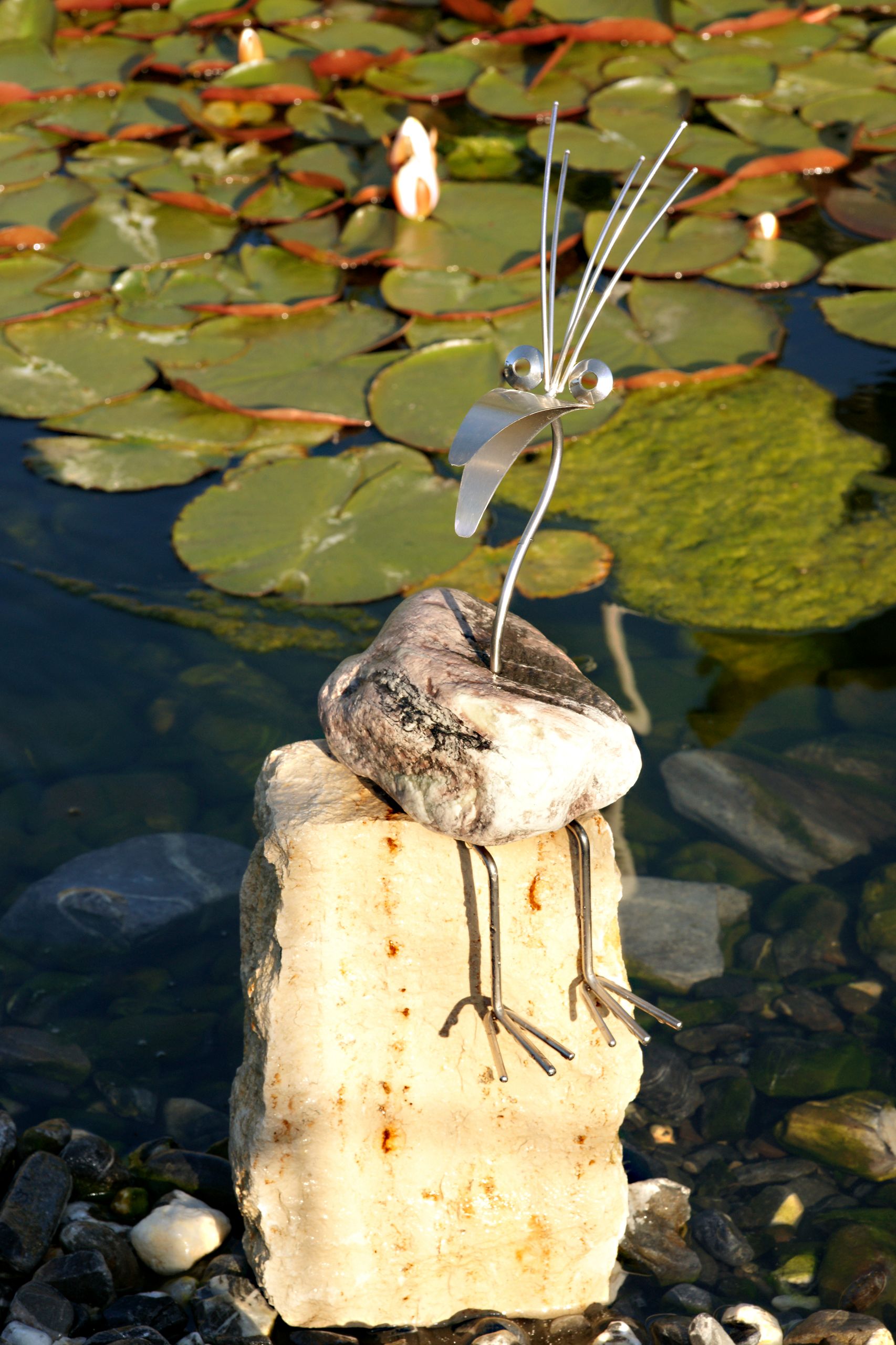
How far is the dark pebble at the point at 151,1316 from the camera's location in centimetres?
199

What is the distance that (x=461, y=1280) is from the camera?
77.9 inches

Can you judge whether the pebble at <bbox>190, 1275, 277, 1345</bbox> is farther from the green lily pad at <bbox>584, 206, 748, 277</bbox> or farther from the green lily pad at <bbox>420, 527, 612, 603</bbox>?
the green lily pad at <bbox>584, 206, 748, 277</bbox>

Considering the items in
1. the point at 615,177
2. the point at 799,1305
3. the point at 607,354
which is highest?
the point at 615,177

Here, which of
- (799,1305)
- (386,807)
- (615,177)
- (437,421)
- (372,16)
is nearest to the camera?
(386,807)

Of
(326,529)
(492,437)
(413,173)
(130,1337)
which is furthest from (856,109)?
(130,1337)

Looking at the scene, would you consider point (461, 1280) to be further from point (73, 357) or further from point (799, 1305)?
point (73, 357)

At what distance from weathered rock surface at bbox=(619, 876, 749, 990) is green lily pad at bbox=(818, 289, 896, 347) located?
2485 millimetres

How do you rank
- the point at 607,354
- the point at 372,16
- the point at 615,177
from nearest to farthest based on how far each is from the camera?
1. the point at 607,354
2. the point at 615,177
3. the point at 372,16

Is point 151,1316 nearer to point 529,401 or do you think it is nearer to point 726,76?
point 529,401

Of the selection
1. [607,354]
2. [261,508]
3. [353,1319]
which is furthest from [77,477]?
[353,1319]

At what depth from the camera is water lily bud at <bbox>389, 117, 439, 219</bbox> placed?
475 cm

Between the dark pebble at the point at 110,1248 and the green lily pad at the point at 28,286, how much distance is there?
135 inches

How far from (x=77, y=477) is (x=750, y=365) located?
2434 mm

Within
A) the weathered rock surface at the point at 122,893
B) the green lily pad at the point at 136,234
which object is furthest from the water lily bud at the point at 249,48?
the weathered rock surface at the point at 122,893
